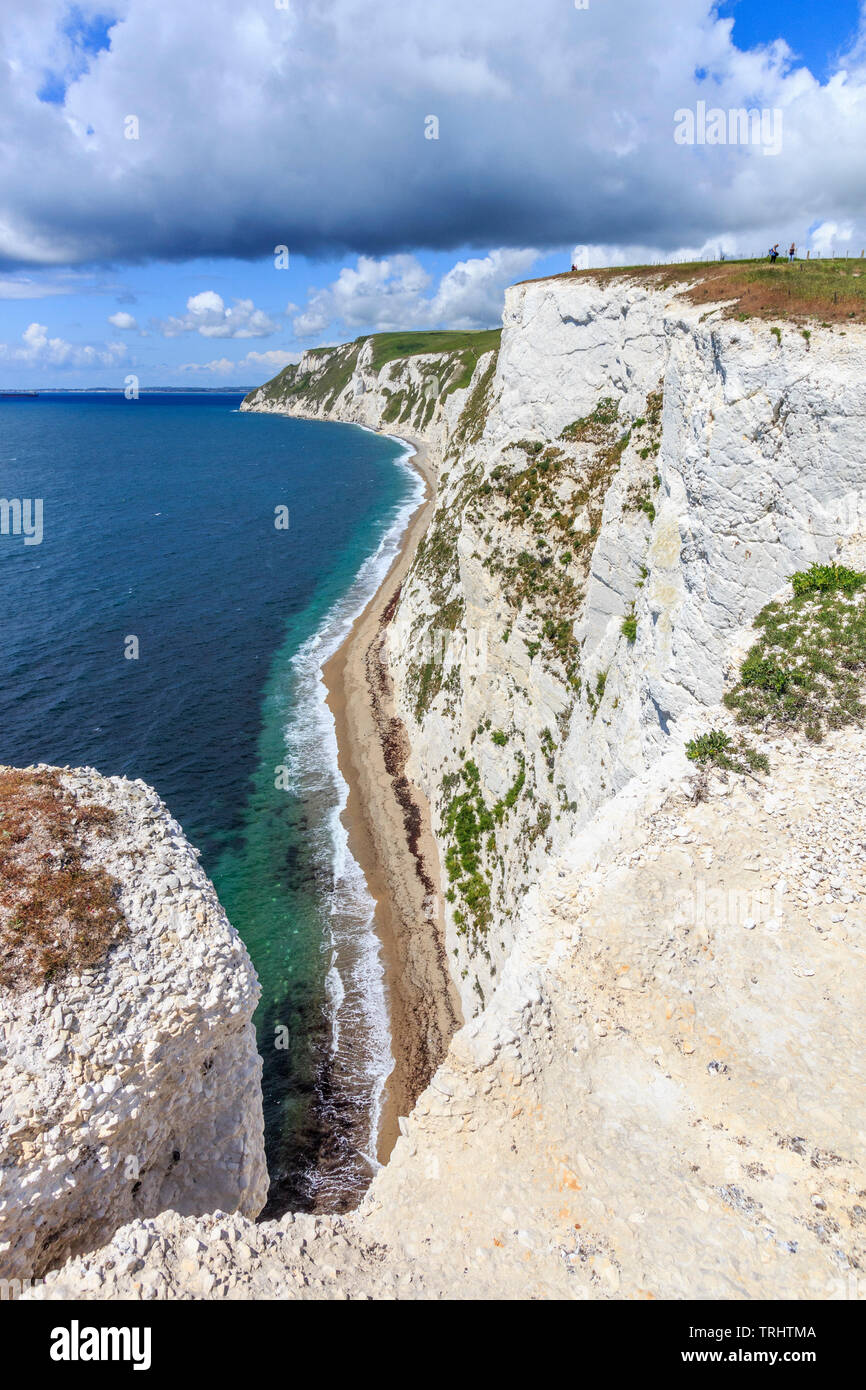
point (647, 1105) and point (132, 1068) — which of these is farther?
point (132, 1068)

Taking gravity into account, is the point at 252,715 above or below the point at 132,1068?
below

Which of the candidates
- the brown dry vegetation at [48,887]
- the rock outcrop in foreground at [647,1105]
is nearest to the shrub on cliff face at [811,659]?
the rock outcrop in foreground at [647,1105]

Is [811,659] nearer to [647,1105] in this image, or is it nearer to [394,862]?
[647,1105]

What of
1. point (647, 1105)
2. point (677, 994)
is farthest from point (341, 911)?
point (647, 1105)

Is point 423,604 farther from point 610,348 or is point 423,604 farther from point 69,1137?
point 69,1137

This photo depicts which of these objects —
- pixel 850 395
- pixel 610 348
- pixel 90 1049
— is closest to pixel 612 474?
pixel 610 348

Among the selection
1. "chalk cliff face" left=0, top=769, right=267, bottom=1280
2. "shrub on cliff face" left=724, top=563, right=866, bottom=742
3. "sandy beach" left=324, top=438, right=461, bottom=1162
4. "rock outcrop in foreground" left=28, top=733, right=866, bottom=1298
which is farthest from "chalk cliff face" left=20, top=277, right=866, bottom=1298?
"sandy beach" left=324, top=438, right=461, bottom=1162

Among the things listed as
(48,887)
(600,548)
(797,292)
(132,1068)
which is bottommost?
(132,1068)

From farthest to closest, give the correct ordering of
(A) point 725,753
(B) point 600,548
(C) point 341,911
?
1. (C) point 341,911
2. (B) point 600,548
3. (A) point 725,753

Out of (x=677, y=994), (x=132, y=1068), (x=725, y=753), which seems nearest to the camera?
(x=132, y=1068)
